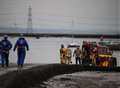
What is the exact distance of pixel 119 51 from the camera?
63.1m

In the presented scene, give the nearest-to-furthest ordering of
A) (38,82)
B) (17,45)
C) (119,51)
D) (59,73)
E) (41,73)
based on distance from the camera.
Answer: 1. (38,82)
2. (41,73)
3. (17,45)
4. (59,73)
5. (119,51)

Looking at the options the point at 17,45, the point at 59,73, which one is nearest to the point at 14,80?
the point at 17,45

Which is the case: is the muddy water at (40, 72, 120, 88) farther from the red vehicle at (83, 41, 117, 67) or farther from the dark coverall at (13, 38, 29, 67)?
the red vehicle at (83, 41, 117, 67)

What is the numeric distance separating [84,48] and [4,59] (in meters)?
9.39

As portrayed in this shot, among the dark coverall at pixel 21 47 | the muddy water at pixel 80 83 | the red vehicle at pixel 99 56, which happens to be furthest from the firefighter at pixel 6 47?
the red vehicle at pixel 99 56

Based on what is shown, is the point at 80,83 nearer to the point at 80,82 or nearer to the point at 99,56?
the point at 80,82

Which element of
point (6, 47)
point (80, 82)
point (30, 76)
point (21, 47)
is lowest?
point (80, 82)

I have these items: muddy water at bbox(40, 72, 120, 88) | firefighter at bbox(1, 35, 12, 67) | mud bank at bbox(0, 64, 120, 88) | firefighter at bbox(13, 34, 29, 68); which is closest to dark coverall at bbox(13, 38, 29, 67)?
firefighter at bbox(13, 34, 29, 68)

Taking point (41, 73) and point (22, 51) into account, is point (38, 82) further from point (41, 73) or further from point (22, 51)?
point (22, 51)

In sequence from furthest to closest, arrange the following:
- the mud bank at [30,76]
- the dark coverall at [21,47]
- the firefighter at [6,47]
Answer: the firefighter at [6,47] < the dark coverall at [21,47] < the mud bank at [30,76]

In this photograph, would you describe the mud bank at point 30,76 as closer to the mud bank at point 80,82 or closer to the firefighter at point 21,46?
the mud bank at point 80,82

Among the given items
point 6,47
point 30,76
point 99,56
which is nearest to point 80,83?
point 30,76

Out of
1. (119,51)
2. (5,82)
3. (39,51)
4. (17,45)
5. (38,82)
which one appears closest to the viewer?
(5,82)

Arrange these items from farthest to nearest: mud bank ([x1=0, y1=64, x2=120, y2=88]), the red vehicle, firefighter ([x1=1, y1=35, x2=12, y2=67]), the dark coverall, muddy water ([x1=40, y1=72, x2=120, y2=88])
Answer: the red vehicle < firefighter ([x1=1, y1=35, x2=12, y2=67]) < the dark coverall < muddy water ([x1=40, y1=72, x2=120, y2=88]) < mud bank ([x1=0, y1=64, x2=120, y2=88])
